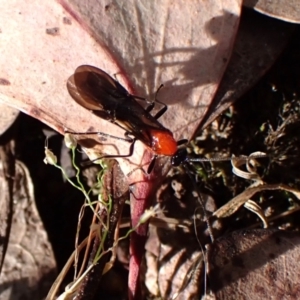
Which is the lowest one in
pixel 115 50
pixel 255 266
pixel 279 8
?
pixel 255 266

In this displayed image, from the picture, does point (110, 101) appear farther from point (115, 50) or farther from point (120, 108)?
point (115, 50)

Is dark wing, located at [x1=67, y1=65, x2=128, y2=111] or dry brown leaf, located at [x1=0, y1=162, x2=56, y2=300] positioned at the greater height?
dark wing, located at [x1=67, y1=65, x2=128, y2=111]

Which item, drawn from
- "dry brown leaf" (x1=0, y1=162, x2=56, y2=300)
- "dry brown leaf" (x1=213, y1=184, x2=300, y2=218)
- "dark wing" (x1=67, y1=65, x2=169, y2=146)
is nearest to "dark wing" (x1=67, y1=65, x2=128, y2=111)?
"dark wing" (x1=67, y1=65, x2=169, y2=146)

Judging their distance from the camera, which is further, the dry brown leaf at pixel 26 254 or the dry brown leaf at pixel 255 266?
the dry brown leaf at pixel 26 254

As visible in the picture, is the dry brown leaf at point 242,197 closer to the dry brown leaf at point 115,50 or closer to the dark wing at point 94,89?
the dry brown leaf at point 115,50

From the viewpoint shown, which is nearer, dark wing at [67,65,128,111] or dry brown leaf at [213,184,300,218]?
dark wing at [67,65,128,111]

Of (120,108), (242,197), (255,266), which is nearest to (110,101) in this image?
(120,108)

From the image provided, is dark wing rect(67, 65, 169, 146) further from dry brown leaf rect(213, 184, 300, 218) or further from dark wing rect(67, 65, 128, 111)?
dry brown leaf rect(213, 184, 300, 218)

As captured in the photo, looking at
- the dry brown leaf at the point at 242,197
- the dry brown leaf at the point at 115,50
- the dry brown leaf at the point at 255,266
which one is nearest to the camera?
the dry brown leaf at the point at 115,50

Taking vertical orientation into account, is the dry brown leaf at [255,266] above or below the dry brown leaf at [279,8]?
below

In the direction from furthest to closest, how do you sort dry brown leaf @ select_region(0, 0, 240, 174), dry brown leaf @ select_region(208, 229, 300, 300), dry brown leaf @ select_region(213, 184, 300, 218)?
dry brown leaf @ select_region(213, 184, 300, 218) < dry brown leaf @ select_region(208, 229, 300, 300) < dry brown leaf @ select_region(0, 0, 240, 174)

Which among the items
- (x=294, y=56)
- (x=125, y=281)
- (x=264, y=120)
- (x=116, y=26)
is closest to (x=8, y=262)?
(x=125, y=281)

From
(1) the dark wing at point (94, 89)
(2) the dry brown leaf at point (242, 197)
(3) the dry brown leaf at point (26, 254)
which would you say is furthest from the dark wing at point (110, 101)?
(3) the dry brown leaf at point (26, 254)
